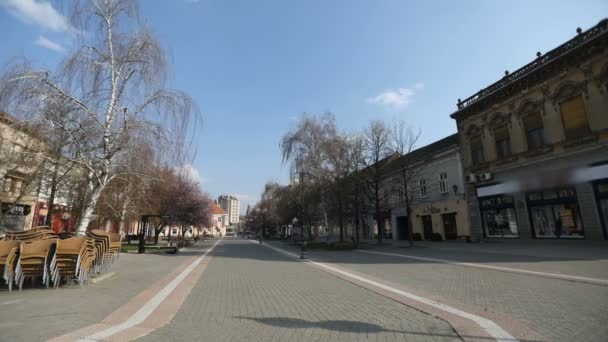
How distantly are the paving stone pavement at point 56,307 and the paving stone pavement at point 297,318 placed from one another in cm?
141

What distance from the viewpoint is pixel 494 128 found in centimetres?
2386

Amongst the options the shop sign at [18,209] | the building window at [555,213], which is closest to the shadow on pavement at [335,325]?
the building window at [555,213]

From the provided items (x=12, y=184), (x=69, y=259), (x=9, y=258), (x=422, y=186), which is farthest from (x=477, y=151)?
(x=12, y=184)

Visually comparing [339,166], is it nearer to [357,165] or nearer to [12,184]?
[357,165]

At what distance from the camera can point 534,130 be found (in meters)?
20.9

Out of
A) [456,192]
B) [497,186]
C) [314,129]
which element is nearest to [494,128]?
[497,186]

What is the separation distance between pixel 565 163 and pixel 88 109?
24934 millimetres

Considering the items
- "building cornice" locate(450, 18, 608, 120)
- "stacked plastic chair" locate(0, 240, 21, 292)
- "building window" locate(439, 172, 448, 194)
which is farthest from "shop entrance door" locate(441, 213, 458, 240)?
"stacked plastic chair" locate(0, 240, 21, 292)

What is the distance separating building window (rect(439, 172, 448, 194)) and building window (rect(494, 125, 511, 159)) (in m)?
5.76

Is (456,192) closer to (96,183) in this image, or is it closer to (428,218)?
(428,218)

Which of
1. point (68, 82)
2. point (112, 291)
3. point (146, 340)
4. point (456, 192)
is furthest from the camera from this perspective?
point (456, 192)

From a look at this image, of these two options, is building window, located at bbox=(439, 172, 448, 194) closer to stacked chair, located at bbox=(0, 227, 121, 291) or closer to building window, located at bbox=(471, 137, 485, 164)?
building window, located at bbox=(471, 137, 485, 164)

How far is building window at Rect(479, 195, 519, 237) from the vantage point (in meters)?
22.0

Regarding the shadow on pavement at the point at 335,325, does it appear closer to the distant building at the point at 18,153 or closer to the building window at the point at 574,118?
the distant building at the point at 18,153
